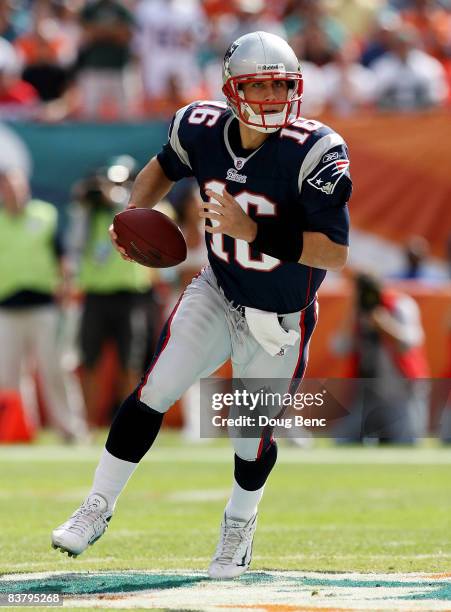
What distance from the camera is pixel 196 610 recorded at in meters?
3.65

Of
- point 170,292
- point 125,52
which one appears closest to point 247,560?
point 170,292

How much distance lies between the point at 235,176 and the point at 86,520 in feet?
4.21

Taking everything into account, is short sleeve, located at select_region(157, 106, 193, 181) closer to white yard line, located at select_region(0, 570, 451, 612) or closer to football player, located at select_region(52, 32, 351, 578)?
football player, located at select_region(52, 32, 351, 578)

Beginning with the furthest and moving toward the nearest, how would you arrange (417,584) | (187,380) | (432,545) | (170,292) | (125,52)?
(125,52), (170,292), (432,545), (187,380), (417,584)

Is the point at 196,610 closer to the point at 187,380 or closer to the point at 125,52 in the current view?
the point at 187,380

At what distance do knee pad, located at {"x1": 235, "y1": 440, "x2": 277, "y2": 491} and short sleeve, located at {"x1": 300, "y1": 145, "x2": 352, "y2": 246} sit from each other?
2.73 feet

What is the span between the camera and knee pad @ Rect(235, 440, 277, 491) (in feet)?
15.2

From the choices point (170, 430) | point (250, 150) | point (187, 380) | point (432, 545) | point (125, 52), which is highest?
→ point (125, 52)

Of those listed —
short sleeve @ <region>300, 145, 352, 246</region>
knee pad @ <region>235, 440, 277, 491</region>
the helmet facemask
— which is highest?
the helmet facemask

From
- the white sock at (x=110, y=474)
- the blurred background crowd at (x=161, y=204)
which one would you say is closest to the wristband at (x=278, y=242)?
the white sock at (x=110, y=474)

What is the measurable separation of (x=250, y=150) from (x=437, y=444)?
5.59m

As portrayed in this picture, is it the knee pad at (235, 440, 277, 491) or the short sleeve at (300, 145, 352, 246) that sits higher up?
the short sleeve at (300, 145, 352, 246)

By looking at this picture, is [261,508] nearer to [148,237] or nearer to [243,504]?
[243,504]

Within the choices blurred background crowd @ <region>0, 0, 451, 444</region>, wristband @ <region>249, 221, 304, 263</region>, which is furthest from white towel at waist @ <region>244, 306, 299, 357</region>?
blurred background crowd @ <region>0, 0, 451, 444</region>
